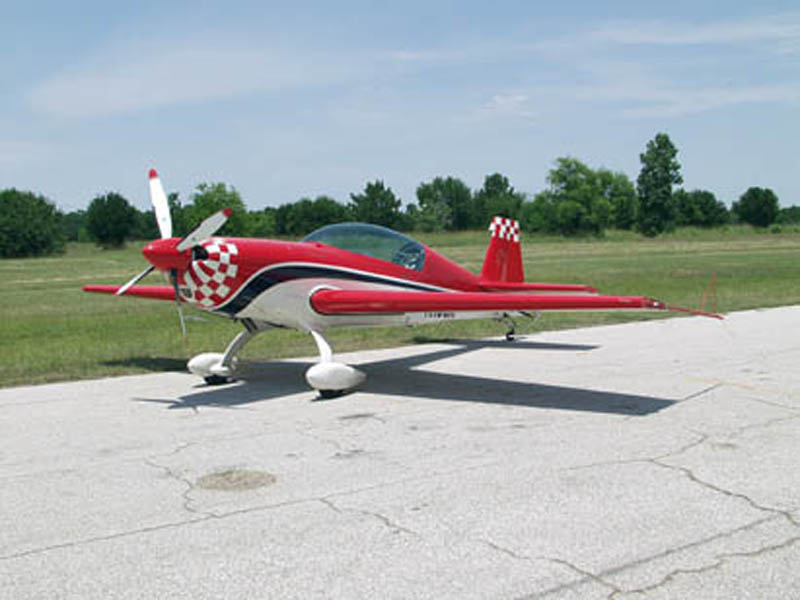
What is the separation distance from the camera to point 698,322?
1500cm

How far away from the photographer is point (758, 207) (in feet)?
443

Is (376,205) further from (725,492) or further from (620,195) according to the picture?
(725,492)

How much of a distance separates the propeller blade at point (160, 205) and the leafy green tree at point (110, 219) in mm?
95876

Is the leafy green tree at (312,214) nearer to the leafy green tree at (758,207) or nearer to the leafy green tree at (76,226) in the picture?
the leafy green tree at (76,226)

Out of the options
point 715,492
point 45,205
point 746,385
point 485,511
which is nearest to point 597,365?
point 746,385

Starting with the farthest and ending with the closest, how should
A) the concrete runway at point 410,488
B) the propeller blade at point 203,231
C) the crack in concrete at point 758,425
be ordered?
the propeller blade at point 203,231, the crack in concrete at point 758,425, the concrete runway at point 410,488

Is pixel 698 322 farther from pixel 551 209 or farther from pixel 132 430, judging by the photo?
pixel 551 209

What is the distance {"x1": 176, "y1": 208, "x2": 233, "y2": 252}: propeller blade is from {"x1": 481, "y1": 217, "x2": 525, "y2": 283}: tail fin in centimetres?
561

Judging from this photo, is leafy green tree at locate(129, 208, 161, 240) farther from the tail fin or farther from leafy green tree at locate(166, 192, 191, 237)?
the tail fin

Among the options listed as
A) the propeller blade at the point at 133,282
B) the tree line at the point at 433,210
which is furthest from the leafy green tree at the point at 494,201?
the propeller blade at the point at 133,282

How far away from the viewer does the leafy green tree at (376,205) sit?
9894 centimetres

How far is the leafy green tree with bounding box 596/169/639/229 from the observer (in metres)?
107

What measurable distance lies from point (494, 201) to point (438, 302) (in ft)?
358

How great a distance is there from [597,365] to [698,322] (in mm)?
5694
